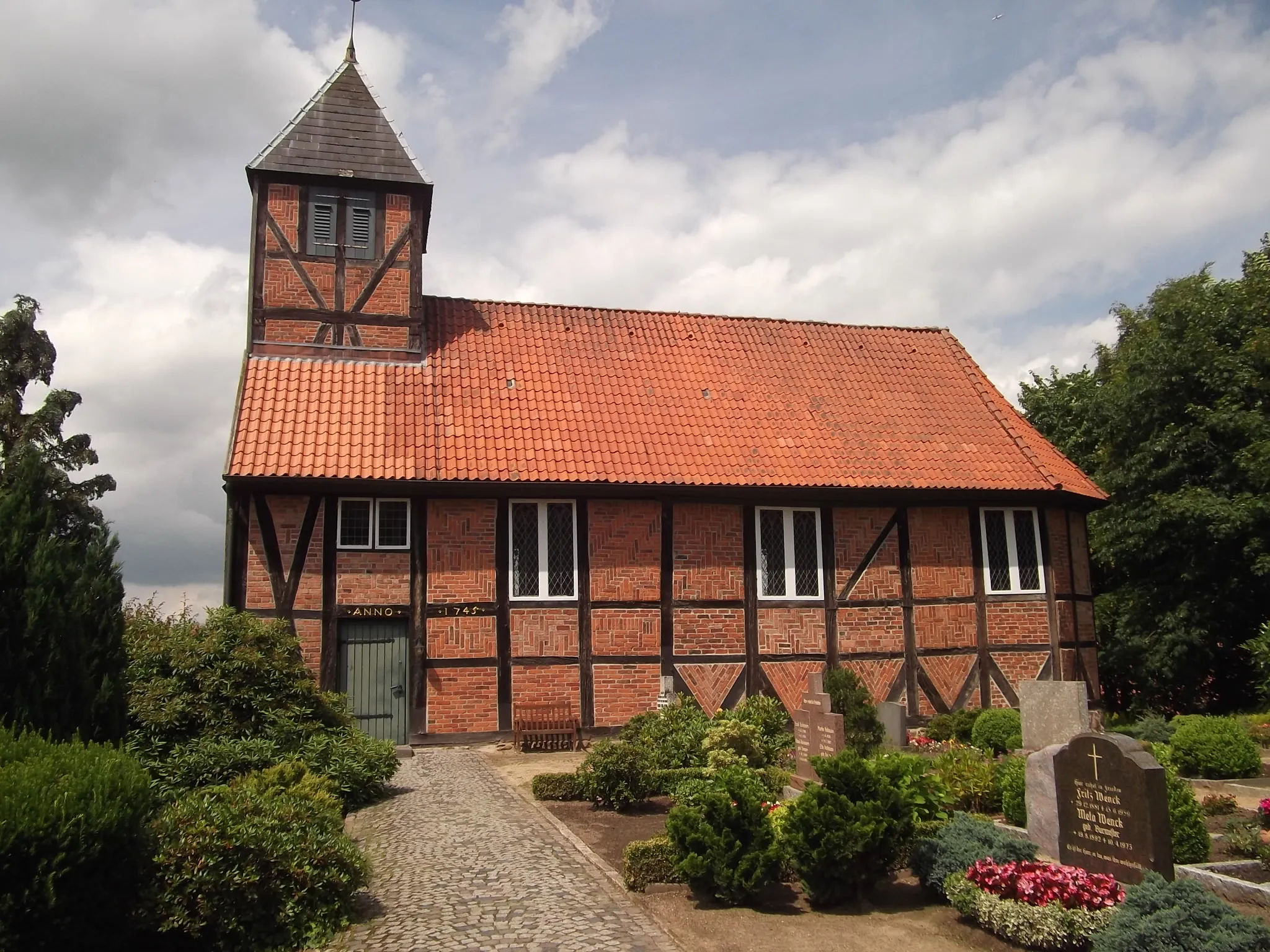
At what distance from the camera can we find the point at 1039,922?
6.24 meters

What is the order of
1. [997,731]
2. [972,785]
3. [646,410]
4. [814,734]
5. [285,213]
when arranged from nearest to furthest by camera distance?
[972,785]
[814,734]
[997,731]
[285,213]
[646,410]

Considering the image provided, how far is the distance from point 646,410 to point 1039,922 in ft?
40.7

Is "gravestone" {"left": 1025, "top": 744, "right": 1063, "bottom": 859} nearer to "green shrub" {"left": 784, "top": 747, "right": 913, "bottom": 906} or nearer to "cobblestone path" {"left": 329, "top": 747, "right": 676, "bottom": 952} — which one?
"green shrub" {"left": 784, "top": 747, "right": 913, "bottom": 906}

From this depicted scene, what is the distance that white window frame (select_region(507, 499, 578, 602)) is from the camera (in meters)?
15.5

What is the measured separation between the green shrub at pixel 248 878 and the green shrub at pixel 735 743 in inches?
207

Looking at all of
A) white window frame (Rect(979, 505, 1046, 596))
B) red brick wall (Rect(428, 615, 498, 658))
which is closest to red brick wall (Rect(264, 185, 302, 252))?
red brick wall (Rect(428, 615, 498, 658))

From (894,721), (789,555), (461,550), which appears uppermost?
(461,550)

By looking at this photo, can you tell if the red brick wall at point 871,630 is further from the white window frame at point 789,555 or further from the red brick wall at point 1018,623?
the red brick wall at point 1018,623

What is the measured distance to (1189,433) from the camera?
1936 cm

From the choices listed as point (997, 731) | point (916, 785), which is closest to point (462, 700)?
point (997, 731)

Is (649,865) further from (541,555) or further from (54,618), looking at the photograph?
(541,555)

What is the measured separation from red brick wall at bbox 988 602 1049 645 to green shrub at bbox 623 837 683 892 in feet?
37.5

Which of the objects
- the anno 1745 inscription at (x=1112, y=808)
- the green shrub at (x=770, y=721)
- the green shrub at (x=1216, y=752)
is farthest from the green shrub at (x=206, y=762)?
the green shrub at (x=1216, y=752)

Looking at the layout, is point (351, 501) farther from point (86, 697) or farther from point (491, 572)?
point (86, 697)
